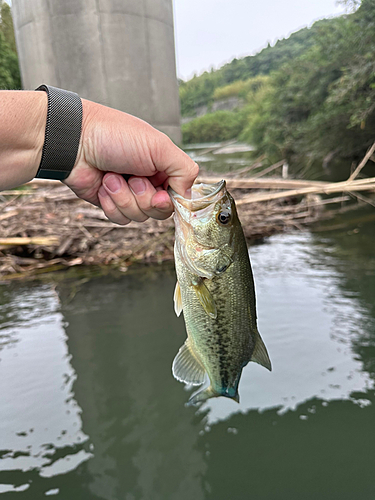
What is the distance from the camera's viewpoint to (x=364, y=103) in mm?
14281

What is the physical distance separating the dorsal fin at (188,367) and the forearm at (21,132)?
3.68 feet

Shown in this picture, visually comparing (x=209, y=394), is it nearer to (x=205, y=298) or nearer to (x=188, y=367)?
(x=188, y=367)

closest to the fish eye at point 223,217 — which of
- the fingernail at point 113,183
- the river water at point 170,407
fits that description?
the fingernail at point 113,183

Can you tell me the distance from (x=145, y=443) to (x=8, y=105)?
233 cm

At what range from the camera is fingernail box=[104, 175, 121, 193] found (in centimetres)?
203

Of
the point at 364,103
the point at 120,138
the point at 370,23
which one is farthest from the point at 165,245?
the point at 370,23

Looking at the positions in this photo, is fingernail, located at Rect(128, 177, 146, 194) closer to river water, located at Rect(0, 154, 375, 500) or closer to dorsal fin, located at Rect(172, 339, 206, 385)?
dorsal fin, located at Rect(172, 339, 206, 385)

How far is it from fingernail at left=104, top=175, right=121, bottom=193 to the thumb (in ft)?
0.78

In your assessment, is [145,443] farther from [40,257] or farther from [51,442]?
[40,257]

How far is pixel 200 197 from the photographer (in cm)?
183

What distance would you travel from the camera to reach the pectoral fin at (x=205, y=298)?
70.9 inches

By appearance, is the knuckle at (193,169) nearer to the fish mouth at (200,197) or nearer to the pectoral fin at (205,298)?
the fish mouth at (200,197)

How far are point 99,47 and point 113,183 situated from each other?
315 inches

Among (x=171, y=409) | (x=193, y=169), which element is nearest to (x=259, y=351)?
(x=193, y=169)
